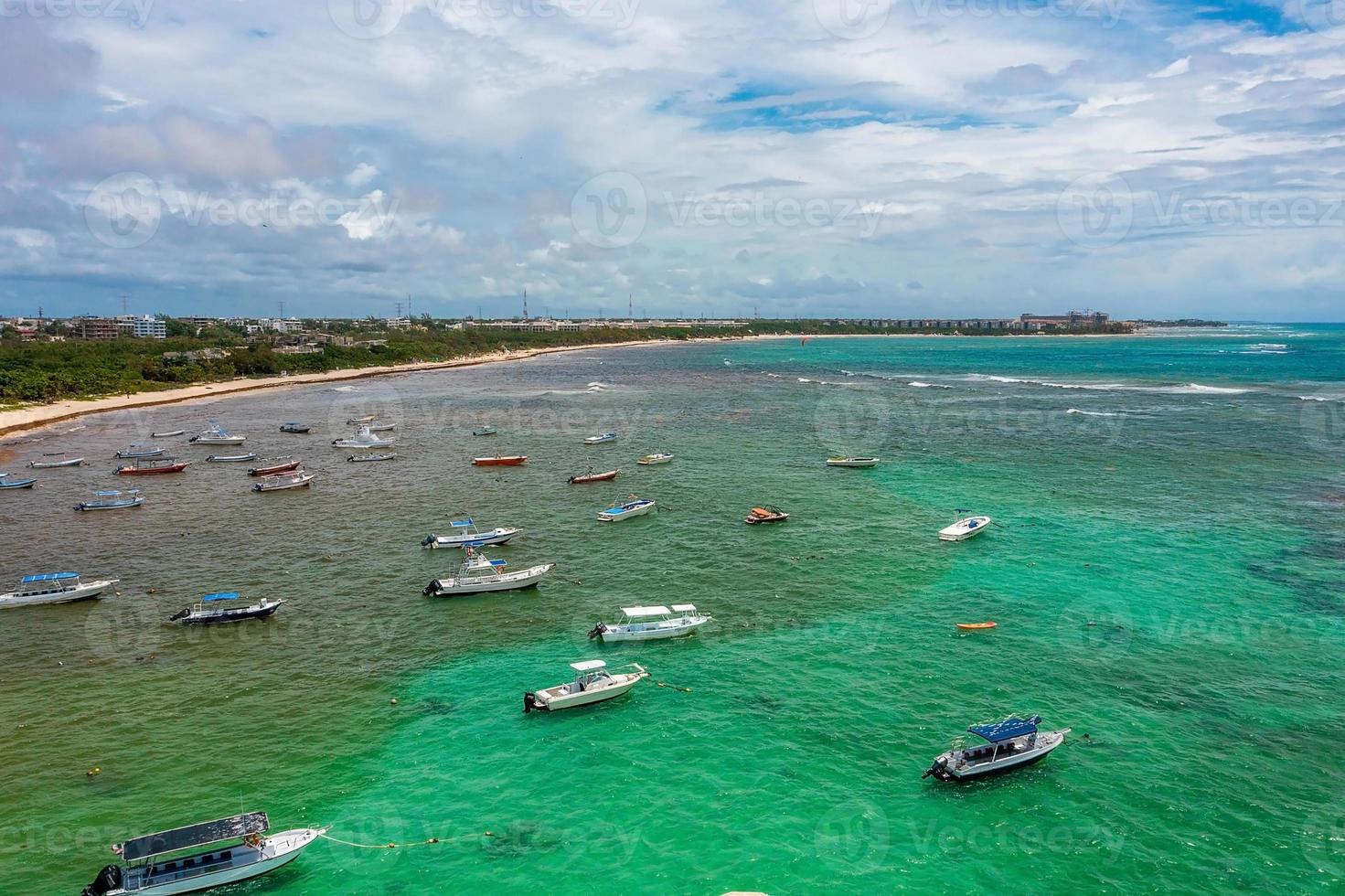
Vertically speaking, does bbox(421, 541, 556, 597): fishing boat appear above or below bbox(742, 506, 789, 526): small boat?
below

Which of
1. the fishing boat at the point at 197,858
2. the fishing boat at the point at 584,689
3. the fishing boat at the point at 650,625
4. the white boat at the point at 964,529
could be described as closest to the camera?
the fishing boat at the point at 197,858

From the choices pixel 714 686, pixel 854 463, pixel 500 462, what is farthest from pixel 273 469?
pixel 714 686

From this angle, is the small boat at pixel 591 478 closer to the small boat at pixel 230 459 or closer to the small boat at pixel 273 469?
the small boat at pixel 273 469

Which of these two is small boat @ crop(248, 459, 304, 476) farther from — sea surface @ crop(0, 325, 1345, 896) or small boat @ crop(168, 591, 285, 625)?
small boat @ crop(168, 591, 285, 625)

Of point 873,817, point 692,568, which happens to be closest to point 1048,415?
point 692,568

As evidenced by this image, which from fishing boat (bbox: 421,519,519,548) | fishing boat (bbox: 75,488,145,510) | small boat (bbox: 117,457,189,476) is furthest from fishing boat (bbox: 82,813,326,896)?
small boat (bbox: 117,457,189,476)

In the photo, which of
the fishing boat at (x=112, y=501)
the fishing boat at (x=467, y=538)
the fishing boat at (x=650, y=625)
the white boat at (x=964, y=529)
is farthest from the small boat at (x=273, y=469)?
the white boat at (x=964, y=529)
